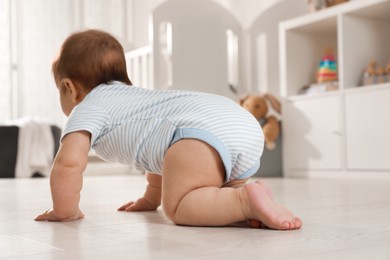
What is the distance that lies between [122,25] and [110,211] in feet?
10.8

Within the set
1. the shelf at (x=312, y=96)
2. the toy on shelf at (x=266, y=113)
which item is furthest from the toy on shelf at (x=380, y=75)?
the toy on shelf at (x=266, y=113)

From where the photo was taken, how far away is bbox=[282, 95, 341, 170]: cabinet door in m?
2.21

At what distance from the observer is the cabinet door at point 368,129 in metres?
2.02

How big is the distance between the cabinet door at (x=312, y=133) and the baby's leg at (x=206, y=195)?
1.52 metres

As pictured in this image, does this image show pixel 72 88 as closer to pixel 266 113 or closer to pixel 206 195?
pixel 206 195

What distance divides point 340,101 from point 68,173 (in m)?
1.60

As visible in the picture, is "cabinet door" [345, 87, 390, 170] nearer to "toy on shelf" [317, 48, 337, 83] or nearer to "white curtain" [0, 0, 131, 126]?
"toy on shelf" [317, 48, 337, 83]

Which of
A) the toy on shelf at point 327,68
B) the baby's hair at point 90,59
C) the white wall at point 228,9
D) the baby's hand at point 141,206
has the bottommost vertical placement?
the baby's hand at point 141,206

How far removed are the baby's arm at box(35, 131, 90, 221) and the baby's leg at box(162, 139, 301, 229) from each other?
126 mm

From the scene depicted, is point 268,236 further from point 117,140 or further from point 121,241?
point 117,140

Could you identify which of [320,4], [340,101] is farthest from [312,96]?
[320,4]

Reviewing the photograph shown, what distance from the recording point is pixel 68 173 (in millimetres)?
784

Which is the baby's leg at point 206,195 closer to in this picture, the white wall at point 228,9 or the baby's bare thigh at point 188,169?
the baby's bare thigh at point 188,169

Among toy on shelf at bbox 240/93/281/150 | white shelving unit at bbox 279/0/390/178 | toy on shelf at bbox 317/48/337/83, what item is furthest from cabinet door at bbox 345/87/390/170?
toy on shelf at bbox 240/93/281/150
